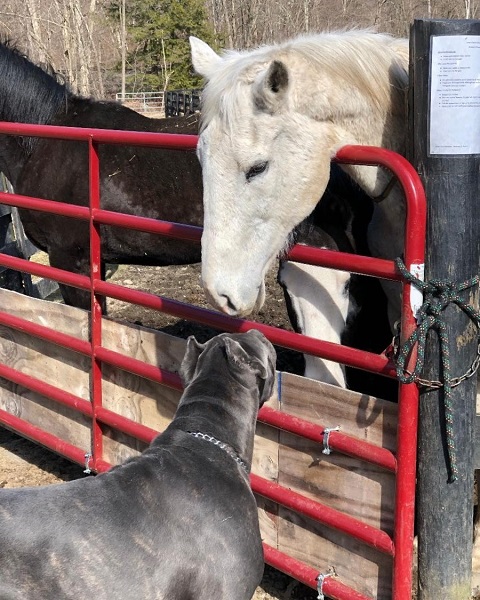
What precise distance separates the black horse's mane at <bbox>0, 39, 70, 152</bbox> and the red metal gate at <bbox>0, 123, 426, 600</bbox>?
1047mm

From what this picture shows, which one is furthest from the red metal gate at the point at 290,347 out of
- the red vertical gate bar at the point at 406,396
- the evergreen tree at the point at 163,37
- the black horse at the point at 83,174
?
the evergreen tree at the point at 163,37

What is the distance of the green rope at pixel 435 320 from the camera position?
223cm

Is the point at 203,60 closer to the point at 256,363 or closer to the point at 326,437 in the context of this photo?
the point at 256,363

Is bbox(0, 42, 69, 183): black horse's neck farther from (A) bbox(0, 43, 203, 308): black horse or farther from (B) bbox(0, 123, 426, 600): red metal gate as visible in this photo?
(B) bbox(0, 123, 426, 600): red metal gate

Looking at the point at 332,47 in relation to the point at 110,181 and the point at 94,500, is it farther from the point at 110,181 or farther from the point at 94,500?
the point at 110,181

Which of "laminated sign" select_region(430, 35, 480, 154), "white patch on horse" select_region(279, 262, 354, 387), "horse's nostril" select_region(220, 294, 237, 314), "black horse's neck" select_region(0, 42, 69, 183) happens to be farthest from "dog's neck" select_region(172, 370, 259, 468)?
"black horse's neck" select_region(0, 42, 69, 183)

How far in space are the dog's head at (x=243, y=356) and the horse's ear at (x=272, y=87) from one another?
760 millimetres

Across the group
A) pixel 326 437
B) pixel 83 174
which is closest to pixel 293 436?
pixel 326 437

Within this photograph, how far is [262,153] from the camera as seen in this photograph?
2.50 metres

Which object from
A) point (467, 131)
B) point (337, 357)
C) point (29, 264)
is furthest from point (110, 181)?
point (467, 131)

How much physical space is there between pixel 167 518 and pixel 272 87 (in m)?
1.36

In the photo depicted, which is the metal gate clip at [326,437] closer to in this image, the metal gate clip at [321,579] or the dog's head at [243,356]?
the dog's head at [243,356]

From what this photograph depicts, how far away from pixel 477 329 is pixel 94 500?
125 centimetres

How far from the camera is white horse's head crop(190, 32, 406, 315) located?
2.49 metres
